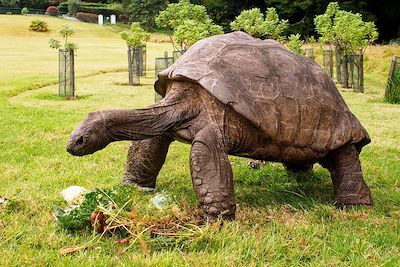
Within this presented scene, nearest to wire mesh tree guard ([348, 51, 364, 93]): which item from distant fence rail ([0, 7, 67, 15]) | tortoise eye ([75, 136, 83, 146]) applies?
tortoise eye ([75, 136, 83, 146])

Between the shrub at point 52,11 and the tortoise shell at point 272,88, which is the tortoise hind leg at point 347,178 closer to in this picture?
the tortoise shell at point 272,88

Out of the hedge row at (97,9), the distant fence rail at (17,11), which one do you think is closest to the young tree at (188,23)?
the hedge row at (97,9)

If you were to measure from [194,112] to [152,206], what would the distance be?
715 mm

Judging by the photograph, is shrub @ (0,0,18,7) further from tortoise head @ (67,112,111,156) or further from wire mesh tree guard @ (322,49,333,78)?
tortoise head @ (67,112,111,156)

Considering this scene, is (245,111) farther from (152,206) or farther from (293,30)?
(293,30)

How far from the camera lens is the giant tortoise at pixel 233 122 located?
359 centimetres

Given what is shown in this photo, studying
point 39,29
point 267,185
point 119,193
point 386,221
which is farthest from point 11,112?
point 39,29

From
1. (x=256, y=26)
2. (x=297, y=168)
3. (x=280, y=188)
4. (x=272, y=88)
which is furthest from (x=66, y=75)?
(x=272, y=88)

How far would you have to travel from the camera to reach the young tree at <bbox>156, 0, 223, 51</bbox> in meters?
16.1

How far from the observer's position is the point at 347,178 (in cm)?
441

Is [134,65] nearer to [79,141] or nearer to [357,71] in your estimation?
[357,71]

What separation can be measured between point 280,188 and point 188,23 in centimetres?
1225

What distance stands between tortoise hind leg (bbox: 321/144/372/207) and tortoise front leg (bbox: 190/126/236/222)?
3.87 feet

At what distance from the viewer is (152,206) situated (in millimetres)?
3764
